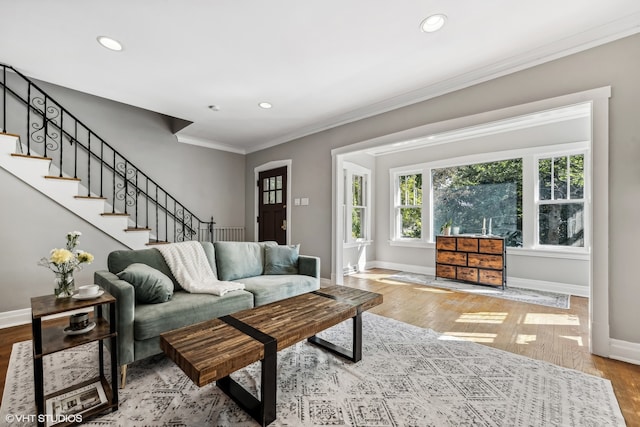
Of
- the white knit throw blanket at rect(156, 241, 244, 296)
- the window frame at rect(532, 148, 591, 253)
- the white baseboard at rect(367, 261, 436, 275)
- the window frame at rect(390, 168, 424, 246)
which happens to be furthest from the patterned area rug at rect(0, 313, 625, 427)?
the window frame at rect(390, 168, 424, 246)

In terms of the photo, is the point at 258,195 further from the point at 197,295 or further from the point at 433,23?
the point at 433,23

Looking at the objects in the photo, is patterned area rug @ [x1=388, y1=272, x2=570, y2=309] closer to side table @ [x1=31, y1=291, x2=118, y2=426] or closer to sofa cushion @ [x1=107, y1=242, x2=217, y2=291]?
sofa cushion @ [x1=107, y1=242, x2=217, y2=291]

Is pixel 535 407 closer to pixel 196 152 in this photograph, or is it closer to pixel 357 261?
pixel 357 261

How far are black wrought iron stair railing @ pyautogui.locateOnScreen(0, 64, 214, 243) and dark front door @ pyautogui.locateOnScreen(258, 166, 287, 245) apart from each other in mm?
1040

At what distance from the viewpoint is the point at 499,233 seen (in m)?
4.86

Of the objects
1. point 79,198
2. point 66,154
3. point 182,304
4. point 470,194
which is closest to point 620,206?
point 470,194

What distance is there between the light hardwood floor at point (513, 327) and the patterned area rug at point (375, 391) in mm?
148

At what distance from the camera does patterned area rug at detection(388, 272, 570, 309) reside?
379cm

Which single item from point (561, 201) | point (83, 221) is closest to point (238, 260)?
point (83, 221)

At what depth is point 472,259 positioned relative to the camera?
4688 millimetres

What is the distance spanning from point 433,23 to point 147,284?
10.1 ft

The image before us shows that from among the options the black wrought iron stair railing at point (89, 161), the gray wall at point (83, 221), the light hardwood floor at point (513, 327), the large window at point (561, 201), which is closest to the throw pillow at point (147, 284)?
the light hardwood floor at point (513, 327)

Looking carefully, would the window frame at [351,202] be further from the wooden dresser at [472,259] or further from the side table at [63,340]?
the side table at [63,340]

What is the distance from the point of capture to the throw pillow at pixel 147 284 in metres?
2.09
